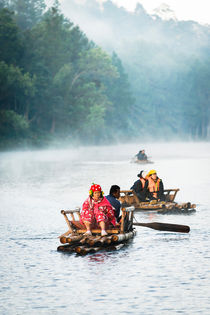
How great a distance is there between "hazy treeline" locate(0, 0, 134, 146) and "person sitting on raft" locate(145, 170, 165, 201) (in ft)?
210

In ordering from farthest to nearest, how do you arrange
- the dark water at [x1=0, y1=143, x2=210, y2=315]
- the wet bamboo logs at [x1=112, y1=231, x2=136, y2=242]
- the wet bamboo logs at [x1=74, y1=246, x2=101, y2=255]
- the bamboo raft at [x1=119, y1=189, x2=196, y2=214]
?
the bamboo raft at [x1=119, y1=189, x2=196, y2=214], the wet bamboo logs at [x1=112, y1=231, x2=136, y2=242], the wet bamboo logs at [x1=74, y1=246, x2=101, y2=255], the dark water at [x1=0, y1=143, x2=210, y2=315]

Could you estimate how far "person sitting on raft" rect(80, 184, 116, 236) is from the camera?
51.9ft

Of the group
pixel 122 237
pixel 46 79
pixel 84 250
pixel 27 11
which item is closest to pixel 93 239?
pixel 84 250

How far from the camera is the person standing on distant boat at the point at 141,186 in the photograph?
2302cm

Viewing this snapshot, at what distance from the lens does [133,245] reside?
16578mm

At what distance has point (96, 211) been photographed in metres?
16.0

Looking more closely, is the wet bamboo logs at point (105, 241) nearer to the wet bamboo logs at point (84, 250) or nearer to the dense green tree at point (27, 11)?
the wet bamboo logs at point (84, 250)

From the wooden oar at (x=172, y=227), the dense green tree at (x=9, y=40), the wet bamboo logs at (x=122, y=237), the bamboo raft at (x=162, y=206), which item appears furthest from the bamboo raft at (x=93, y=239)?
the dense green tree at (x=9, y=40)

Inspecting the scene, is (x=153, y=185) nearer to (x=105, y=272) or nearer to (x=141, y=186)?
(x=141, y=186)

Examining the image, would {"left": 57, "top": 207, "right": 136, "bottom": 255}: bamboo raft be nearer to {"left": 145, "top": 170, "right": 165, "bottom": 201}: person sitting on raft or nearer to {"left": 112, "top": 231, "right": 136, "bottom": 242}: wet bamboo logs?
{"left": 112, "top": 231, "right": 136, "bottom": 242}: wet bamboo logs

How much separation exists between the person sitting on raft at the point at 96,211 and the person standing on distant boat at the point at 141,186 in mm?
6725

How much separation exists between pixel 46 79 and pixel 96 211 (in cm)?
8430

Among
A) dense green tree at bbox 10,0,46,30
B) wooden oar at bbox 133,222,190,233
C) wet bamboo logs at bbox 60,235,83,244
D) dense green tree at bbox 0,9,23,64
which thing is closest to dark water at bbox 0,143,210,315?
wooden oar at bbox 133,222,190,233

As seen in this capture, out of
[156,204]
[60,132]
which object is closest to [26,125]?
[60,132]
